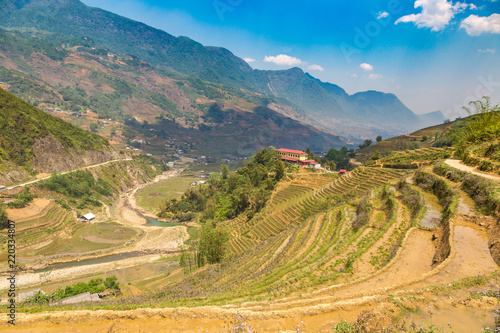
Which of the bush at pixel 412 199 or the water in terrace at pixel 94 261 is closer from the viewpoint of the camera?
the bush at pixel 412 199

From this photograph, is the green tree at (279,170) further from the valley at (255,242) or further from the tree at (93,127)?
the tree at (93,127)

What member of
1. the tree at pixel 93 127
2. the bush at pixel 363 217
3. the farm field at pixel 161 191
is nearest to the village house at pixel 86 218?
the farm field at pixel 161 191

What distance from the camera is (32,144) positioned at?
194 ft

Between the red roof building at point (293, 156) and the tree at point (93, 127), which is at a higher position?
the tree at point (93, 127)

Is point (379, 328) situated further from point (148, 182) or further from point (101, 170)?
point (148, 182)

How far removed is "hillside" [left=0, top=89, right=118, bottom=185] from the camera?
5309cm

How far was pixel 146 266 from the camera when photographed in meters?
33.7

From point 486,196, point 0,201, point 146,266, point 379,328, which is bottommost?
point 146,266

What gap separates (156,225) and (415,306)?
5391 centimetres

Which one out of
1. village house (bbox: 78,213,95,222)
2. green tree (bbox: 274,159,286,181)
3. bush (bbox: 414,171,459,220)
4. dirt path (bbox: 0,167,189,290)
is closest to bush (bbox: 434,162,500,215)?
bush (bbox: 414,171,459,220)

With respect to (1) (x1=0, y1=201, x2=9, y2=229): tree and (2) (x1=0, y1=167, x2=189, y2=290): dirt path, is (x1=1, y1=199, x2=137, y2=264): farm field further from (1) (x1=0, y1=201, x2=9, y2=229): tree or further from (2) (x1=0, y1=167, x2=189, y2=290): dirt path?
(2) (x1=0, y1=167, x2=189, y2=290): dirt path

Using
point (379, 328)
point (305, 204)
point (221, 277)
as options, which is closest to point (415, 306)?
point (379, 328)

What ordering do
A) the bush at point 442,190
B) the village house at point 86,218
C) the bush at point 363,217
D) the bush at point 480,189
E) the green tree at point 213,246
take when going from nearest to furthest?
the bush at point 480,189
the bush at point 442,190
the bush at point 363,217
the green tree at point 213,246
the village house at point 86,218

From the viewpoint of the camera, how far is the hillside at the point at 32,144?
5309 cm
